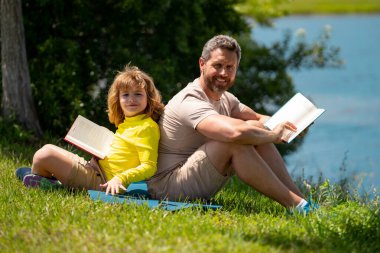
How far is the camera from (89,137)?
19.0 feet

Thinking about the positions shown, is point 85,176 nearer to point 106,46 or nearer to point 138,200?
point 138,200

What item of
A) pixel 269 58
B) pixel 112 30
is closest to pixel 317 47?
pixel 269 58

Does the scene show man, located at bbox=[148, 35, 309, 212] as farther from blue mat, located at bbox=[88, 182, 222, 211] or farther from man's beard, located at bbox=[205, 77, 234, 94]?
blue mat, located at bbox=[88, 182, 222, 211]

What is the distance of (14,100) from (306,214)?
161 inches

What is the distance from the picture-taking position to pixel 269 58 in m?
10.5

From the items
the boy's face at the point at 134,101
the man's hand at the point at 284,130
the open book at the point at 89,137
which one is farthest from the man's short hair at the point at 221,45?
the open book at the point at 89,137

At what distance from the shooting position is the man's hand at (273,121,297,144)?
5.36 metres

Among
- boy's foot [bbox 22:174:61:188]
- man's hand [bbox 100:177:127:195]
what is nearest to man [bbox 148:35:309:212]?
man's hand [bbox 100:177:127:195]

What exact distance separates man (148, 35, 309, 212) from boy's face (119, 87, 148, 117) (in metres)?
0.18

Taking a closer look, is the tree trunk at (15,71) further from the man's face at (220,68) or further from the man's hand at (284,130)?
the man's hand at (284,130)

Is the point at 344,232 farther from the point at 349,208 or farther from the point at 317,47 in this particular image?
the point at 317,47

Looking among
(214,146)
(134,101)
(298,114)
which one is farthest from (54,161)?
(298,114)

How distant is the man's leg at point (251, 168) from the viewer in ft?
17.3

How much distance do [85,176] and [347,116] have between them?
12.0 metres
